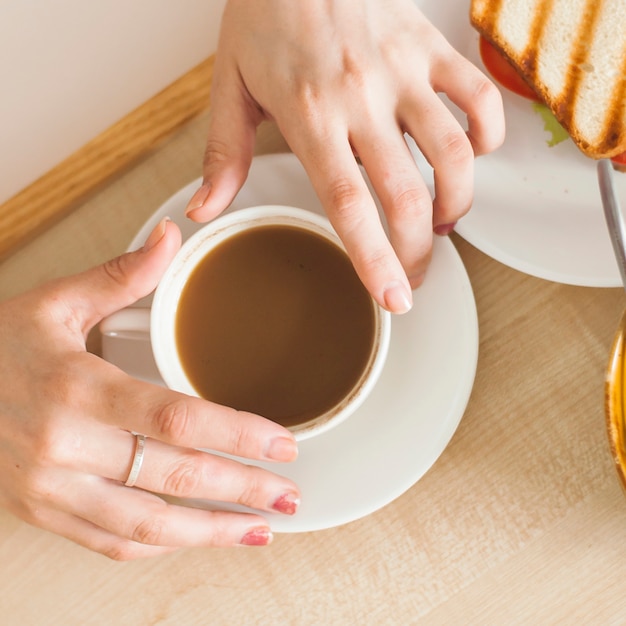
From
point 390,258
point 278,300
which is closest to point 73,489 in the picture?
point 278,300

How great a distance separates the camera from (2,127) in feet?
3.73

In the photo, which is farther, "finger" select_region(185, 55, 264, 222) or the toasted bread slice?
the toasted bread slice

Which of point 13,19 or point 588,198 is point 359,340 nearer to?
point 588,198

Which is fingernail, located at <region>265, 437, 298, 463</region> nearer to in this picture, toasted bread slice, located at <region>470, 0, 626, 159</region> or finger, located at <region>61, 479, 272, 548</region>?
finger, located at <region>61, 479, 272, 548</region>

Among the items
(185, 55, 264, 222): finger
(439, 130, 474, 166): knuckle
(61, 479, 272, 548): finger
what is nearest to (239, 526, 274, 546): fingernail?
(61, 479, 272, 548): finger

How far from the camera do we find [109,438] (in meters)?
0.84

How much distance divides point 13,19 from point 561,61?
753mm

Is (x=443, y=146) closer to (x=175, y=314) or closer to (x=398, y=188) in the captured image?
(x=398, y=188)

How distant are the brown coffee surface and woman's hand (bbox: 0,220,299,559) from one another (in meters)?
0.07

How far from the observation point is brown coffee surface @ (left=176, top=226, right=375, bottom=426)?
890mm

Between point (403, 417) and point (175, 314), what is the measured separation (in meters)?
0.30

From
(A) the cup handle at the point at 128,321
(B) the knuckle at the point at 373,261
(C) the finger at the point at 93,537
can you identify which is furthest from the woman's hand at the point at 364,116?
(C) the finger at the point at 93,537

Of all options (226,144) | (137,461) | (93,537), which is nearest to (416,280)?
(226,144)

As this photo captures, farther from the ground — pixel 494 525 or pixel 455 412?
pixel 455 412
